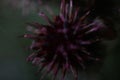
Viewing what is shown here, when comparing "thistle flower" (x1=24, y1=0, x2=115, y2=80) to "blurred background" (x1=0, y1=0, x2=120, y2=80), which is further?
"blurred background" (x1=0, y1=0, x2=120, y2=80)

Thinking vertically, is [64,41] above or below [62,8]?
below

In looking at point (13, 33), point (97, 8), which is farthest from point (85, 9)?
point (13, 33)

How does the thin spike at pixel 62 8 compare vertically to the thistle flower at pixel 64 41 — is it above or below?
above

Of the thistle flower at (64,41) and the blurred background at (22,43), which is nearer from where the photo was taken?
Result: the thistle flower at (64,41)

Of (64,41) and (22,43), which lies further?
(22,43)
